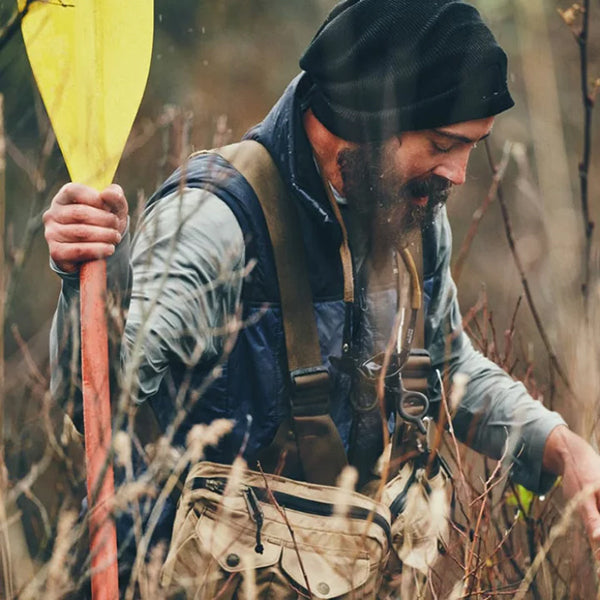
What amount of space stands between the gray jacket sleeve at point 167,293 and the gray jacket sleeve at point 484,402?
656 mm

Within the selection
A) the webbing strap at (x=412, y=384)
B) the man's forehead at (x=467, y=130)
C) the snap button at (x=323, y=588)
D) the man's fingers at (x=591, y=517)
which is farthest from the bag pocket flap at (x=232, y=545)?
the man's forehead at (x=467, y=130)

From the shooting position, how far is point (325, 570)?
222cm

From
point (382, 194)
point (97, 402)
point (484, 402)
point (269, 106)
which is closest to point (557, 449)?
point (484, 402)

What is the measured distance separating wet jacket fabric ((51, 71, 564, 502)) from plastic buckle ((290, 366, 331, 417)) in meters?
0.06

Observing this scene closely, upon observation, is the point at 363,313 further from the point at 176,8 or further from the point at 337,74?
the point at 176,8

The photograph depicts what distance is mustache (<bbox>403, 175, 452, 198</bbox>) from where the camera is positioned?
2627 millimetres

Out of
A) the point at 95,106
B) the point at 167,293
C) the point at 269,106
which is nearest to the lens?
the point at 95,106

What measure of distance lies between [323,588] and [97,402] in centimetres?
68

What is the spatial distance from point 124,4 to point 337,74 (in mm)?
641

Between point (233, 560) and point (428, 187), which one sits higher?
point (428, 187)

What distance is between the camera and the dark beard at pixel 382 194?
2.57 meters

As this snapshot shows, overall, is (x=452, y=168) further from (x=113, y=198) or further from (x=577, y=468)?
(x=113, y=198)

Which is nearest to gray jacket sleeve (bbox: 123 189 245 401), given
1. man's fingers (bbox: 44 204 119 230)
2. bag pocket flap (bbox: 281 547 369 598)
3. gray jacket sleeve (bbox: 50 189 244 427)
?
gray jacket sleeve (bbox: 50 189 244 427)

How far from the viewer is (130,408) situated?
1.92 meters
